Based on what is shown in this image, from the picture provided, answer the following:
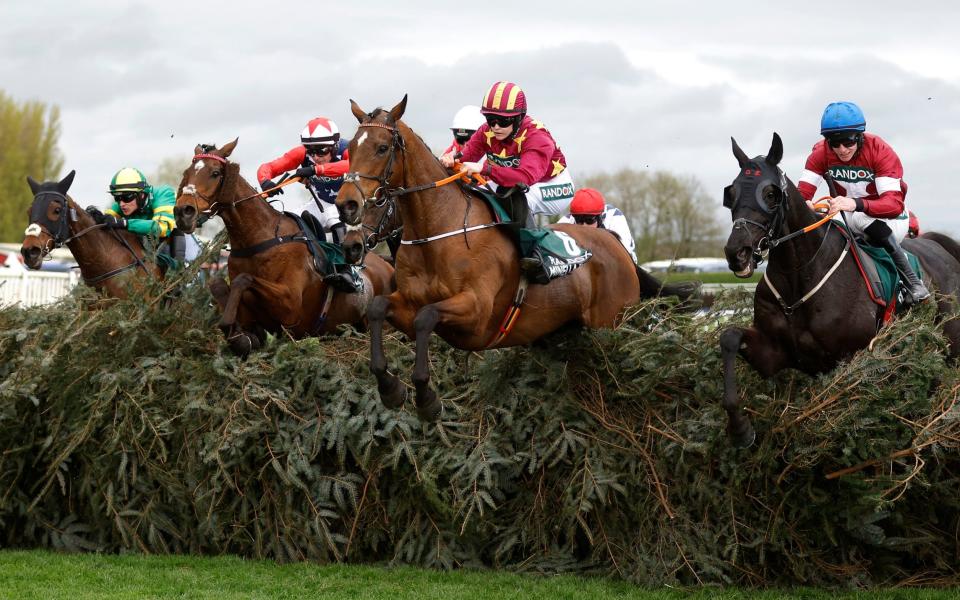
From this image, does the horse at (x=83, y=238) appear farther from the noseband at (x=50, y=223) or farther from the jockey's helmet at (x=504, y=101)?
the jockey's helmet at (x=504, y=101)

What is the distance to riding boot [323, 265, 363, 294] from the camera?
10242mm

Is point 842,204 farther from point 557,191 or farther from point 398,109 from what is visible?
point 398,109

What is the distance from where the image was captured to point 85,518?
8703 mm

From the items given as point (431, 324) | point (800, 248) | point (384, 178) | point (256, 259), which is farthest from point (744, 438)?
→ point (256, 259)

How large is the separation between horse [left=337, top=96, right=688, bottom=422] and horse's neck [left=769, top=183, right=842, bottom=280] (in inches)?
64.7

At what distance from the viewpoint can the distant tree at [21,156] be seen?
5147 cm

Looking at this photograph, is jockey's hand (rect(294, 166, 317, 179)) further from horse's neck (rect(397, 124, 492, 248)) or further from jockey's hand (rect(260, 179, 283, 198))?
horse's neck (rect(397, 124, 492, 248))

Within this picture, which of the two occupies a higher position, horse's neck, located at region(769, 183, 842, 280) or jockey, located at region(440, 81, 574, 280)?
jockey, located at region(440, 81, 574, 280)

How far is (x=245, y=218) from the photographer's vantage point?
32.0 ft

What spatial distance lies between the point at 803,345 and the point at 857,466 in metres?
0.97

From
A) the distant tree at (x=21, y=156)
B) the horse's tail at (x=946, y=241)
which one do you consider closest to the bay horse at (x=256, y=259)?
the horse's tail at (x=946, y=241)

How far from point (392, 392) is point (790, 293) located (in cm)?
281

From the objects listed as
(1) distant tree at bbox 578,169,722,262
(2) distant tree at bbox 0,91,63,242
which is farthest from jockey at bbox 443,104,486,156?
(2) distant tree at bbox 0,91,63,242

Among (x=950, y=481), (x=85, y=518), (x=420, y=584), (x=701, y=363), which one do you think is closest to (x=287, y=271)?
(x=85, y=518)
